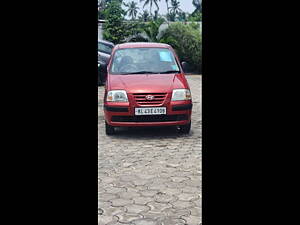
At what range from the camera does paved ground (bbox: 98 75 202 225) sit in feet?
12.7

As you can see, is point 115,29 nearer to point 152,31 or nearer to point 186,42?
point 152,31

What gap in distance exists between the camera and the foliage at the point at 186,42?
79.5 ft

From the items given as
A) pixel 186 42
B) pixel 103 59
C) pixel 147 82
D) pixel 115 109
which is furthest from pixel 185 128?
pixel 186 42

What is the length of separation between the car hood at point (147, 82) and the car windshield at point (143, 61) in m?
0.20

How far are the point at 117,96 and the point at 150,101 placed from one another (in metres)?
0.57

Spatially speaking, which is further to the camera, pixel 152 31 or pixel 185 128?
pixel 152 31

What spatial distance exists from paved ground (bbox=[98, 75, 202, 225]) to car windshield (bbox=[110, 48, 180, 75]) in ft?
3.80

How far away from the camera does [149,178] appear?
513 centimetres

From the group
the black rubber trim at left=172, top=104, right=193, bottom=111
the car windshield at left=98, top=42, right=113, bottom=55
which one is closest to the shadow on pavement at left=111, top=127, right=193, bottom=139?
the black rubber trim at left=172, top=104, right=193, bottom=111

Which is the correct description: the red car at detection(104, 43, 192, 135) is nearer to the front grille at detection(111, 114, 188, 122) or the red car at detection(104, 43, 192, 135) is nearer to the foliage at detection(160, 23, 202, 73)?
the front grille at detection(111, 114, 188, 122)

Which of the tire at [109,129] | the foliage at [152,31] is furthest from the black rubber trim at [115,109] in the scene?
the foliage at [152,31]
